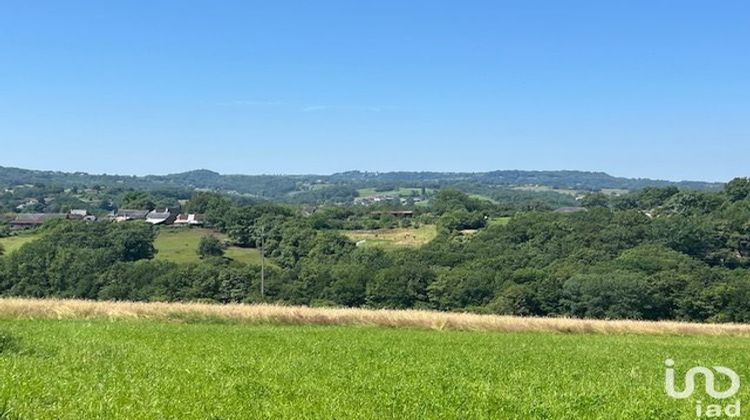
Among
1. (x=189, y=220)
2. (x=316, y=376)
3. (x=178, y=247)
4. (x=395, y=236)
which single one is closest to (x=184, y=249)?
(x=178, y=247)

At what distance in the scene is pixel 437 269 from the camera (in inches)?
3036

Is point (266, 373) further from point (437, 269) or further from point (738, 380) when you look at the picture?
point (437, 269)

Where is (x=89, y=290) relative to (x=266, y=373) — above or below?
below

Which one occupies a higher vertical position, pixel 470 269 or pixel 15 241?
pixel 15 241

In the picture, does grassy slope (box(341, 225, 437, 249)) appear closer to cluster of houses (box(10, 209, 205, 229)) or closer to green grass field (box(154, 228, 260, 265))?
green grass field (box(154, 228, 260, 265))

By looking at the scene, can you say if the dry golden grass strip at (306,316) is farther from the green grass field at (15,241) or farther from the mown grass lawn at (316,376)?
the green grass field at (15,241)

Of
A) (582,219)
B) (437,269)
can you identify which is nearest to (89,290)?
(437,269)

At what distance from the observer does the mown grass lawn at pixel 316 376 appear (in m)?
10.5

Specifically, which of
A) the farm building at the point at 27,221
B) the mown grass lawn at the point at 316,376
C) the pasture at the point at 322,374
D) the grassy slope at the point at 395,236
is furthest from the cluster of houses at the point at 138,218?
the mown grass lawn at the point at 316,376

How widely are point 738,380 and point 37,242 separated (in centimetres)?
8350

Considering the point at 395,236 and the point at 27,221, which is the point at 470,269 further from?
the point at 27,221

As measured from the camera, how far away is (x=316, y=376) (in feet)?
46.8

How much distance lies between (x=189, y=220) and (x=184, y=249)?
1531 inches

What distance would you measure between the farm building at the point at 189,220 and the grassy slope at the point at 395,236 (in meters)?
30.9
